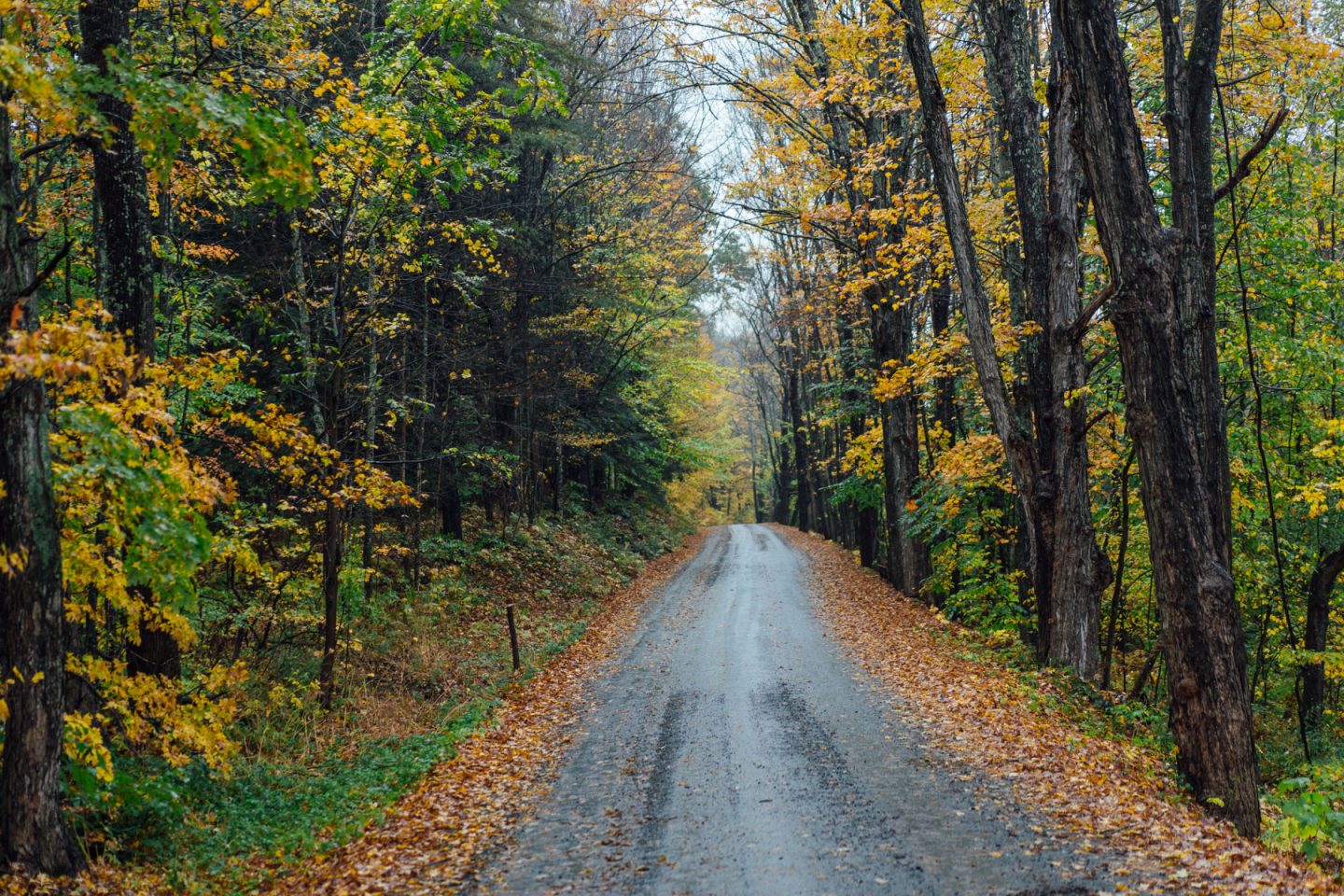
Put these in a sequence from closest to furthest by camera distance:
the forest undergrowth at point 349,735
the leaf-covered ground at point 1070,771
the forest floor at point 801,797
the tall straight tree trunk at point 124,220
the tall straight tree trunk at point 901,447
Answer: the leaf-covered ground at point 1070,771
the forest floor at point 801,797
the forest undergrowth at point 349,735
the tall straight tree trunk at point 124,220
the tall straight tree trunk at point 901,447

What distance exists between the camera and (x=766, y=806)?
6934mm

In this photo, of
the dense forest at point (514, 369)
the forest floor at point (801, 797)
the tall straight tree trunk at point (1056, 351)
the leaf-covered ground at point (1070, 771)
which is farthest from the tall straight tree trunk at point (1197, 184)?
the forest floor at point (801, 797)

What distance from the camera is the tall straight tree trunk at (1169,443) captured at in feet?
22.3

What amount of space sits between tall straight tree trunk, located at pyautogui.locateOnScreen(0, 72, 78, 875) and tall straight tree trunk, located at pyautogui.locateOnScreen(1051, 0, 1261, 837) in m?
7.97

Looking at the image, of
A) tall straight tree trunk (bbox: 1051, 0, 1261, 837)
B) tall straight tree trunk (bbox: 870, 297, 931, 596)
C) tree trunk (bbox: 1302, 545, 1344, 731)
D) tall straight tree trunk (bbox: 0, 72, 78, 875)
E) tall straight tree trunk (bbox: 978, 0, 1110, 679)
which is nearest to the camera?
tall straight tree trunk (bbox: 0, 72, 78, 875)

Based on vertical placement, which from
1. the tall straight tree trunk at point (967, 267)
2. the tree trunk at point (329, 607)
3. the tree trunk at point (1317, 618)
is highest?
the tall straight tree trunk at point (967, 267)

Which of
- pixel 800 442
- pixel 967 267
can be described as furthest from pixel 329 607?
pixel 800 442

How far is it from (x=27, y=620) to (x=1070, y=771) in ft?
26.2

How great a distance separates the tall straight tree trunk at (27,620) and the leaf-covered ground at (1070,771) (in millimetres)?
6711

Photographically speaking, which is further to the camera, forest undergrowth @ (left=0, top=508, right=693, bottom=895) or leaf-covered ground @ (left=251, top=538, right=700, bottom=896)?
forest undergrowth @ (left=0, top=508, right=693, bottom=895)

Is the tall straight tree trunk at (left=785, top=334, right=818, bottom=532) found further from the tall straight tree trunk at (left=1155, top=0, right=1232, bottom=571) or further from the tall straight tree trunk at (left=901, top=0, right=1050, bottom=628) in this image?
the tall straight tree trunk at (left=1155, top=0, right=1232, bottom=571)

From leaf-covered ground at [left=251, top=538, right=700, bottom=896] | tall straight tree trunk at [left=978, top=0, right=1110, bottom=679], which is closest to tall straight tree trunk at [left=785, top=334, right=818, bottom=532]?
tall straight tree trunk at [left=978, top=0, right=1110, bottom=679]

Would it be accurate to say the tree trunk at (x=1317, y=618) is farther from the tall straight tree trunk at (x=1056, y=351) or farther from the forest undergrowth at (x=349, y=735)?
the forest undergrowth at (x=349, y=735)

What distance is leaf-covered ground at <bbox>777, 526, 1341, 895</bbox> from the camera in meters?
5.23
